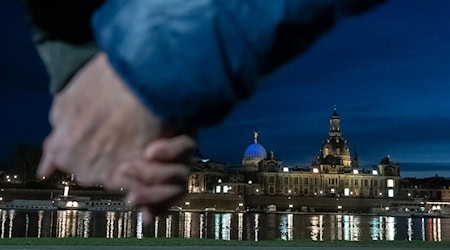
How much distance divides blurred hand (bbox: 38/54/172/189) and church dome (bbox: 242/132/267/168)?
108688 millimetres

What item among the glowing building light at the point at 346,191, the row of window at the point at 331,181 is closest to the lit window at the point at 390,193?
the row of window at the point at 331,181

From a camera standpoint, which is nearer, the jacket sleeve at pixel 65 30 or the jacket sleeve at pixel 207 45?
the jacket sleeve at pixel 207 45

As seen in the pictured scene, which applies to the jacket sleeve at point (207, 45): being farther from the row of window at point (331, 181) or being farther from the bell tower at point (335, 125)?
the bell tower at point (335, 125)

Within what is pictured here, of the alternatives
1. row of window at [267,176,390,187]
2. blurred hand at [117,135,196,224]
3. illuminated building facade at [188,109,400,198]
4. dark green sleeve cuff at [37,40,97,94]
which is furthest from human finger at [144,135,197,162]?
row of window at [267,176,390,187]

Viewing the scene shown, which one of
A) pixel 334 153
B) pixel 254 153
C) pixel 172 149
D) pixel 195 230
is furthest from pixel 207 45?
pixel 334 153

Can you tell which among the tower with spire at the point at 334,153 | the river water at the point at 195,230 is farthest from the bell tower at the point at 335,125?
the river water at the point at 195,230

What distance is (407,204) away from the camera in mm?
107312

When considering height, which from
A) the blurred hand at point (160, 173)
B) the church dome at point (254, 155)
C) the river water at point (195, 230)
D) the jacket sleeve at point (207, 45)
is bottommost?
the river water at point (195, 230)

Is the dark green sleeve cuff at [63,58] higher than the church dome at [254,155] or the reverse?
the reverse

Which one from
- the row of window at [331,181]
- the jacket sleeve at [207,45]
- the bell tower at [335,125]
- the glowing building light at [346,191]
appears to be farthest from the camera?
the bell tower at [335,125]

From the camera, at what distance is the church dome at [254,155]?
110 m

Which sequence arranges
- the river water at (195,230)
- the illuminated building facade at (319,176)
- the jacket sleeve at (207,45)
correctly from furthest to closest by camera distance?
the illuminated building facade at (319,176), the river water at (195,230), the jacket sleeve at (207,45)

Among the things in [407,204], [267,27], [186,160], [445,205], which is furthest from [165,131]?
[445,205]

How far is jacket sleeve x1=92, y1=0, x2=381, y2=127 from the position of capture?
27.5 inches
